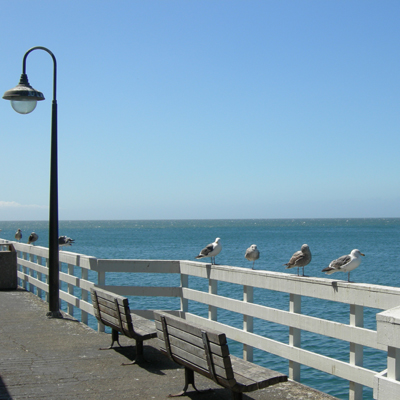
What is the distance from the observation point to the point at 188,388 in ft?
18.9

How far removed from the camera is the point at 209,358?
4734 mm

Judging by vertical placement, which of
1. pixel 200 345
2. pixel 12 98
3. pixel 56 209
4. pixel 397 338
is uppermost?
pixel 12 98

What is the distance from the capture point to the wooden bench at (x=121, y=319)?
650 centimetres

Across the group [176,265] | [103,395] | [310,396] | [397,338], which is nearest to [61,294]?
[176,265]

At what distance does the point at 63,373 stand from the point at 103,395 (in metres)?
1.01

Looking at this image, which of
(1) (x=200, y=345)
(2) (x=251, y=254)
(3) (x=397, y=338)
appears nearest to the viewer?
(3) (x=397, y=338)

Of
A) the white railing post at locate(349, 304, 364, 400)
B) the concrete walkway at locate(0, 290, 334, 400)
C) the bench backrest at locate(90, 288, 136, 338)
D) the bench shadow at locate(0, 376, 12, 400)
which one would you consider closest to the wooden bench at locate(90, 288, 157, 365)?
the bench backrest at locate(90, 288, 136, 338)

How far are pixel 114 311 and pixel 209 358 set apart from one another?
2.46 metres

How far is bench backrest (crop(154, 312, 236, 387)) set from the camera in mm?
4570

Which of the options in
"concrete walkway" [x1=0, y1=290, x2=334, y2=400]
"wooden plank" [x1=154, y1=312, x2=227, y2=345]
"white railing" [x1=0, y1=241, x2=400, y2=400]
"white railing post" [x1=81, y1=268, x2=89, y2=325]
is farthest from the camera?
"white railing post" [x1=81, y1=268, x2=89, y2=325]

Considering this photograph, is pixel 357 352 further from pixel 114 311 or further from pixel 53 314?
pixel 53 314

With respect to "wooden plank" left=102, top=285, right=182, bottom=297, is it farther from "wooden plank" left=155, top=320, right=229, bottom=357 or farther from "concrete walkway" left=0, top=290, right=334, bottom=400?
"wooden plank" left=155, top=320, right=229, bottom=357

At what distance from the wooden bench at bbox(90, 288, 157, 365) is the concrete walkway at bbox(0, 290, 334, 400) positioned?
13.6 inches

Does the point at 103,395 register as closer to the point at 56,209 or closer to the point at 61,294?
the point at 56,209
